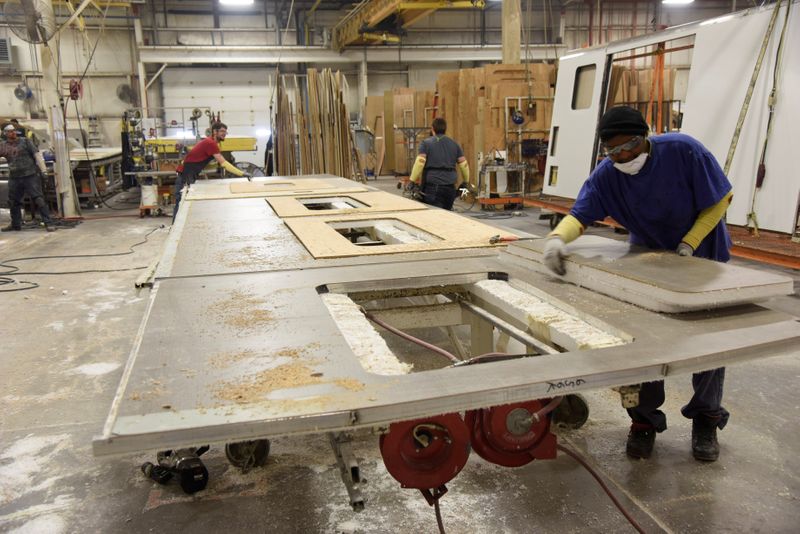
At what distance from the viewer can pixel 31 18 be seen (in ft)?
24.2

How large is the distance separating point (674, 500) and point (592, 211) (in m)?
1.26

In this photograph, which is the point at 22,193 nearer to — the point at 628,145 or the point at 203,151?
the point at 203,151

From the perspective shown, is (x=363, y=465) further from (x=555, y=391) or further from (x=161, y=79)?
(x=161, y=79)

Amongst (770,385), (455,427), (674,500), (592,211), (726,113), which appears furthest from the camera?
(726,113)

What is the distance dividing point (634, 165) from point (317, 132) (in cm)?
746

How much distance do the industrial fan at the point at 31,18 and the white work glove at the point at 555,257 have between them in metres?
7.68

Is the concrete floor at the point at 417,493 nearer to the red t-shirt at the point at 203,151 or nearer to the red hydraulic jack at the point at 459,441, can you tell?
the red hydraulic jack at the point at 459,441

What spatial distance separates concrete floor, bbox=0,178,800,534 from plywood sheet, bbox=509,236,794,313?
918mm

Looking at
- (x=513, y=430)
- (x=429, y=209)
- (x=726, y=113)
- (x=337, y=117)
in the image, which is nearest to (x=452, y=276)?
(x=513, y=430)

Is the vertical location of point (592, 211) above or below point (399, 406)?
above

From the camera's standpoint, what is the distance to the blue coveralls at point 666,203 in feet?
8.18

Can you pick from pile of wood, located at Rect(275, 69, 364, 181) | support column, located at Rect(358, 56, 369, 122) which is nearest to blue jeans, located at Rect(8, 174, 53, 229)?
pile of wood, located at Rect(275, 69, 364, 181)

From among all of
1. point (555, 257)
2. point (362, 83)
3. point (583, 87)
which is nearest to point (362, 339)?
point (555, 257)

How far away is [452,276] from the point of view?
99.7 inches
